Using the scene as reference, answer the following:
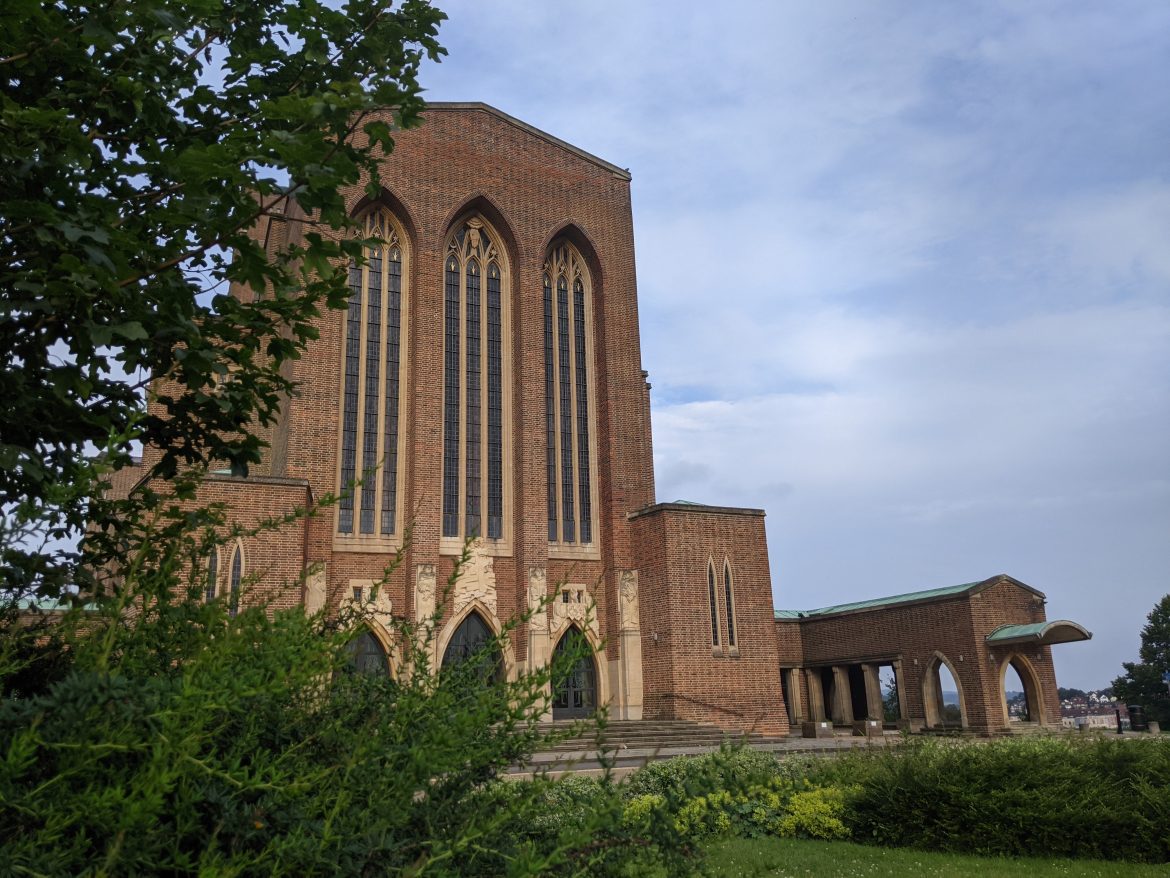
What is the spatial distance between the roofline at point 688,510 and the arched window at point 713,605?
4.37 ft

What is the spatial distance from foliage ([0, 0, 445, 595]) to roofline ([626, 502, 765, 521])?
1771 cm

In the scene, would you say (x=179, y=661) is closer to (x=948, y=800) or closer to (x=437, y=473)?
(x=948, y=800)

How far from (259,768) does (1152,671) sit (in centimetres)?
5578

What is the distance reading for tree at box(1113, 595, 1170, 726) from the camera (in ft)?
151

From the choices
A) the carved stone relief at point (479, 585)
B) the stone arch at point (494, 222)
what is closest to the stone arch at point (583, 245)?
the stone arch at point (494, 222)

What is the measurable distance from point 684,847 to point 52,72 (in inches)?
190

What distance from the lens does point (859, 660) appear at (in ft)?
88.1

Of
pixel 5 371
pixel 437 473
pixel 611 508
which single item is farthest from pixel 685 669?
pixel 5 371

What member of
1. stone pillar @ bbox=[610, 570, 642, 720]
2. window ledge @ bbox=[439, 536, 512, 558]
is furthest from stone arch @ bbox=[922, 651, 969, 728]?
window ledge @ bbox=[439, 536, 512, 558]

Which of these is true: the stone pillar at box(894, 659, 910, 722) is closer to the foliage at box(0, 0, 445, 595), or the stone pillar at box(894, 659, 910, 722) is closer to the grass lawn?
the grass lawn

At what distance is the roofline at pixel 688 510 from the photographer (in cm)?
2289

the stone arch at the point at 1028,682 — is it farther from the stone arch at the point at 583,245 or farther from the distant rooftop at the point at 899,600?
the stone arch at the point at 583,245

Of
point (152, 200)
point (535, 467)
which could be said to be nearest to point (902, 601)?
point (535, 467)

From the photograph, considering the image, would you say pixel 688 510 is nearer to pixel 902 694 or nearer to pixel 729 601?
pixel 729 601
